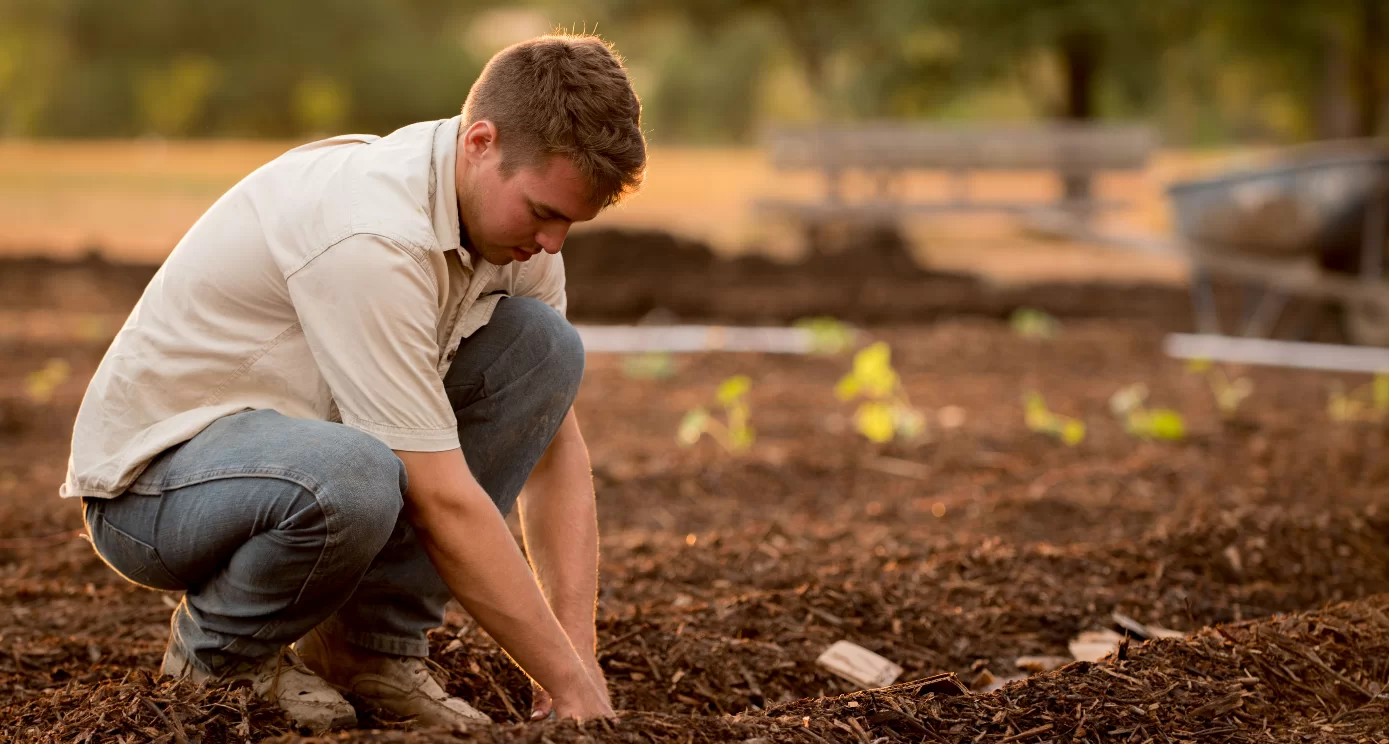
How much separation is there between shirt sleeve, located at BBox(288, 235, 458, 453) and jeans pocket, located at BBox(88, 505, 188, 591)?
48 centimetres

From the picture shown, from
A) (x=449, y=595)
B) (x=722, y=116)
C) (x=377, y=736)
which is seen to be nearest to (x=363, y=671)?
(x=449, y=595)

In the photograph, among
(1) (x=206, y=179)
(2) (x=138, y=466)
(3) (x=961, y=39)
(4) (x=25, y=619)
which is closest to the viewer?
(2) (x=138, y=466)

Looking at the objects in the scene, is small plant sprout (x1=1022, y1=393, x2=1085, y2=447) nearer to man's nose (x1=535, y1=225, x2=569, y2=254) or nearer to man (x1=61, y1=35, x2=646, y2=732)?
man (x1=61, y1=35, x2=646, y2=732)

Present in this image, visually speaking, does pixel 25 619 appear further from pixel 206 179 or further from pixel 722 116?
pixel 722 116

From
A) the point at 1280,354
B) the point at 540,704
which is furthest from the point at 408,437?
the point at 1280,354

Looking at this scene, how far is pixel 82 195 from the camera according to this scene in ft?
58.2

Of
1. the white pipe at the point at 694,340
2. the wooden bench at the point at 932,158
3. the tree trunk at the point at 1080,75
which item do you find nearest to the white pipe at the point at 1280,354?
the white pipe at the point at 694,340

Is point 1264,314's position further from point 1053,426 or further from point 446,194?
point 446,194

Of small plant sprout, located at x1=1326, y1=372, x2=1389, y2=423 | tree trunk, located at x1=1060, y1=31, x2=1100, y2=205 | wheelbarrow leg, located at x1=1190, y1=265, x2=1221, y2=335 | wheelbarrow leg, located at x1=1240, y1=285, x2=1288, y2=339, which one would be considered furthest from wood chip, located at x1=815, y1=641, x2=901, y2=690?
→ tree trunk, located at x1=1060, y1=31, x2=1100, y2=205

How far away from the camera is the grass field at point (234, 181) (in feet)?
43.7

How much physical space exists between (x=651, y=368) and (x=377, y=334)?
4519 mm

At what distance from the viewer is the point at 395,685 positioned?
2273mm

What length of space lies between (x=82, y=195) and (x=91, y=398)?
17603 mm

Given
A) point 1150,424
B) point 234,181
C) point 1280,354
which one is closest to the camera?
point 1150,424
